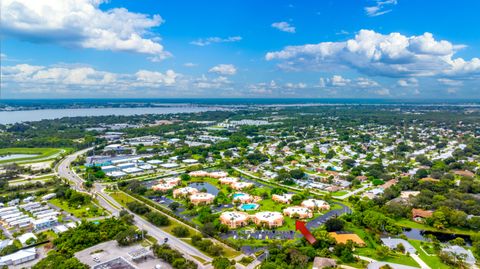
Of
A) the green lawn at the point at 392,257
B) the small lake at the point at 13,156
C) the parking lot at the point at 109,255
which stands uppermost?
the green lawn at the point at 392,257

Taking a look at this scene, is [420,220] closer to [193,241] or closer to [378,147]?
[193,241]

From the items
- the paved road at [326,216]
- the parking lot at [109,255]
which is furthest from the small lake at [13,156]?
the paved road at [326,216]

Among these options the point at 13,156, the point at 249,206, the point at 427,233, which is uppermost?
the point at 249,206

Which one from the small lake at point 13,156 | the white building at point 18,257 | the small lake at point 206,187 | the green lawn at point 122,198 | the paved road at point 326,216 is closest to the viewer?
the white building at point 18,257

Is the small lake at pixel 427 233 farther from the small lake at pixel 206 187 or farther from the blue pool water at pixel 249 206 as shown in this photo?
the small lake at pixel 206 187

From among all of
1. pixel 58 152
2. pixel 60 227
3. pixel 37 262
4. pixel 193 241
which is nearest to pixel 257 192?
pixel 193 241

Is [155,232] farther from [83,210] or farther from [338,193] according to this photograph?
[338,193]

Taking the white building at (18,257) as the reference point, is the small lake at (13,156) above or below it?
below

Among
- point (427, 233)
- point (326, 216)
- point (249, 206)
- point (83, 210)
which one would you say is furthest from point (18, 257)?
point (427, 233)
